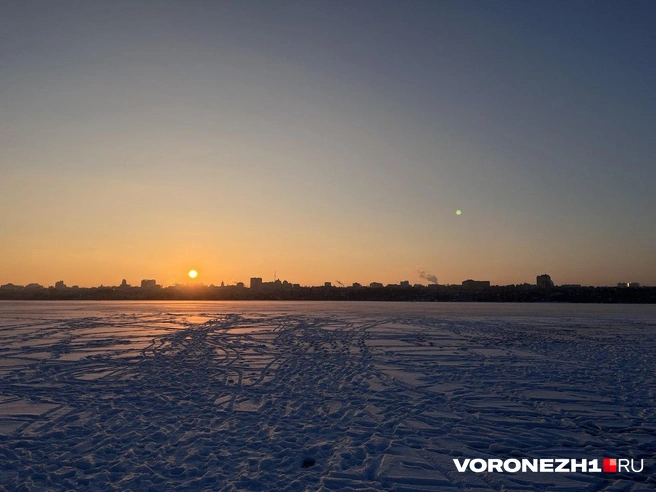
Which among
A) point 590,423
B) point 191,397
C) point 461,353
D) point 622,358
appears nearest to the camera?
point 590,423

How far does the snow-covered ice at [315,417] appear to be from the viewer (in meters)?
5.92

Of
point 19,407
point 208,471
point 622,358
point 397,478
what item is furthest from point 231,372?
point 622,358

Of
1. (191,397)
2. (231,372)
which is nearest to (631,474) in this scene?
(191,397)

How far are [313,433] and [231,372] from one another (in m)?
5.61

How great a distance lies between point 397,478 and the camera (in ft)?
19.2

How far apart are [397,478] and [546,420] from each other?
12.8ft

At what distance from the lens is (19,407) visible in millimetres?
8984

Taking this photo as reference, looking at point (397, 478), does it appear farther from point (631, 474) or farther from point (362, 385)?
point (362, 385)

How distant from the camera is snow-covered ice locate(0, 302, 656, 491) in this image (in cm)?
592

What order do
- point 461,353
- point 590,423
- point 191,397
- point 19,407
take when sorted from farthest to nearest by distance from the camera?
point 461,353 → point 191,397 → point 19,407 → point 590,423

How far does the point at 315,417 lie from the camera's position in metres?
8.39

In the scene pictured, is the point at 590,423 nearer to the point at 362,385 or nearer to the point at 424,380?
the point at 424,380

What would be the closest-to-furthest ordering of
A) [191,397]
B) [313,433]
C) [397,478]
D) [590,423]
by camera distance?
[397,478] → [313,433] → [590,423] → [191,397]

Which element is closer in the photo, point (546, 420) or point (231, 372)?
point (546, 420)
